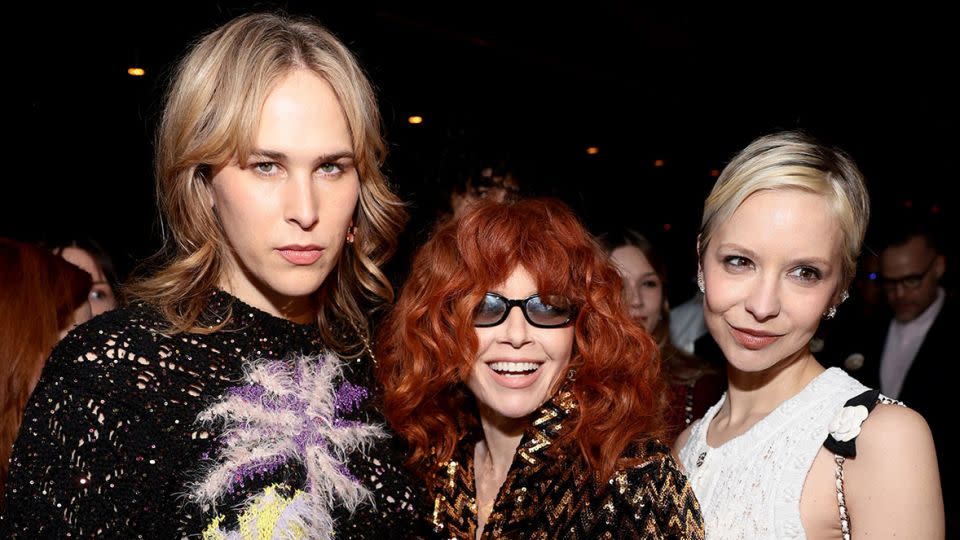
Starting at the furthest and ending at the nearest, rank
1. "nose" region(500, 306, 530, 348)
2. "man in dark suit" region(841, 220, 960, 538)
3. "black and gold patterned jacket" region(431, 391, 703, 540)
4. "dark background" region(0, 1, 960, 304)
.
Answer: "man in dark suit" region(841, 220, 960, 538) < "dark background" region(0, 1, 960, 304) < "nose" region(500, 306, 530, 348) < "black and gold patterned jacket" region(431, 391, 703, 540)

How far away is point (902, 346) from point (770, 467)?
3.62m

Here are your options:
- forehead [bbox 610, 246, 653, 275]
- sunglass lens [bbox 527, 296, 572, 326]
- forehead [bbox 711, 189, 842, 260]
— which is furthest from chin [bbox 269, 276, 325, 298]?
forehead [bbox 610, 246, 653, 275]

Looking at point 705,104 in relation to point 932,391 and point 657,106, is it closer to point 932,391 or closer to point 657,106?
point 657,106

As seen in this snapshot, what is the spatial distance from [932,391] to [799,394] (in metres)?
2.89

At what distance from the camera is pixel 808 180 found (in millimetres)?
2135

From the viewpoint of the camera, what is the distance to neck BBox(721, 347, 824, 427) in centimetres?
227

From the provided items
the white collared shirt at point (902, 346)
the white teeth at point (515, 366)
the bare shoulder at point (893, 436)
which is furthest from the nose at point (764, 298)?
the white collared shirt at point (902, 346)

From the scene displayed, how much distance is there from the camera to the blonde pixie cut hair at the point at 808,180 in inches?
84.4

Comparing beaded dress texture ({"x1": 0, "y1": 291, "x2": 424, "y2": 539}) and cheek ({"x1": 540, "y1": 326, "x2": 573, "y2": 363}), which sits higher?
cheek ({"x1": 540, "y1": 326, "x2": 573, "y2": 363})

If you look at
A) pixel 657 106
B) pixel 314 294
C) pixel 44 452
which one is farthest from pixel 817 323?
pixel 657 106

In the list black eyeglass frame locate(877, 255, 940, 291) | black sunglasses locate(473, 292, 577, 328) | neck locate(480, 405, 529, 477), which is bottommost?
neck locate(480, 405, 529, 477)

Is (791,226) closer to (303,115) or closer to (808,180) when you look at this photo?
(808,180)

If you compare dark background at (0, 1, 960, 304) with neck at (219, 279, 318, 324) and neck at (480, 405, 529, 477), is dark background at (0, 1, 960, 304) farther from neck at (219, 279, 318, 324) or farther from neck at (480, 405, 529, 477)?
neck at (480, 405, 529, 477)

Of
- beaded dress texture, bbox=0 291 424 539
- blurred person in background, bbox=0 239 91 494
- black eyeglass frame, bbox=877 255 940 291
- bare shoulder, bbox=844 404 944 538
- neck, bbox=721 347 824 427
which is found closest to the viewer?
beaded dress texture, bbox=0 291 424 539
